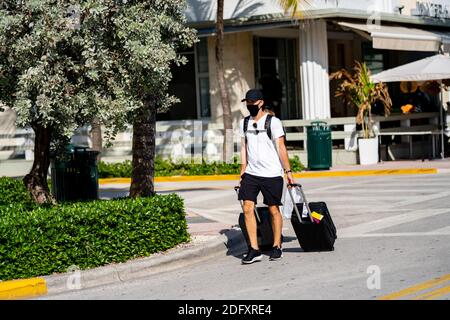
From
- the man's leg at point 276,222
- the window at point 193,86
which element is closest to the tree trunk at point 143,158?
the man's leg at point 276,222

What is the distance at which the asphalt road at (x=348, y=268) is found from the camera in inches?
343

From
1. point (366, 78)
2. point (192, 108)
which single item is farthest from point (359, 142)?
point (192, 108)

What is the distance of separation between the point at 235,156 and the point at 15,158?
679cm

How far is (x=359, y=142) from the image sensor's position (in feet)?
80.6

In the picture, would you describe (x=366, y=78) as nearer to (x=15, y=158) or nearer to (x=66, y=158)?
(x=15, y=158)

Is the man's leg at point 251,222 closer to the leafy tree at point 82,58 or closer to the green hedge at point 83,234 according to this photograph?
the green hedge at point 83,234

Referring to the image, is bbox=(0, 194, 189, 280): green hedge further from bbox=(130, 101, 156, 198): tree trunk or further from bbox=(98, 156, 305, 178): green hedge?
bbox=(98, 156, 305, 178): green hedge

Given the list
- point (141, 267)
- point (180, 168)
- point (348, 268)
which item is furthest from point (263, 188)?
point (180, 168)

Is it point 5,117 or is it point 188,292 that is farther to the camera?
point 5,117

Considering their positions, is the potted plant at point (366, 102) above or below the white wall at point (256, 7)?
below

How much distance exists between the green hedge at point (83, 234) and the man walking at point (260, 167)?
112 centimetres

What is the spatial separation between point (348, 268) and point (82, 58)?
3.92 metres

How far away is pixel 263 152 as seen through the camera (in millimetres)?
10508

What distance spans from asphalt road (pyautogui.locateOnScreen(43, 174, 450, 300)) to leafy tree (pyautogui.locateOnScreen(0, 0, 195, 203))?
2.11 meters
